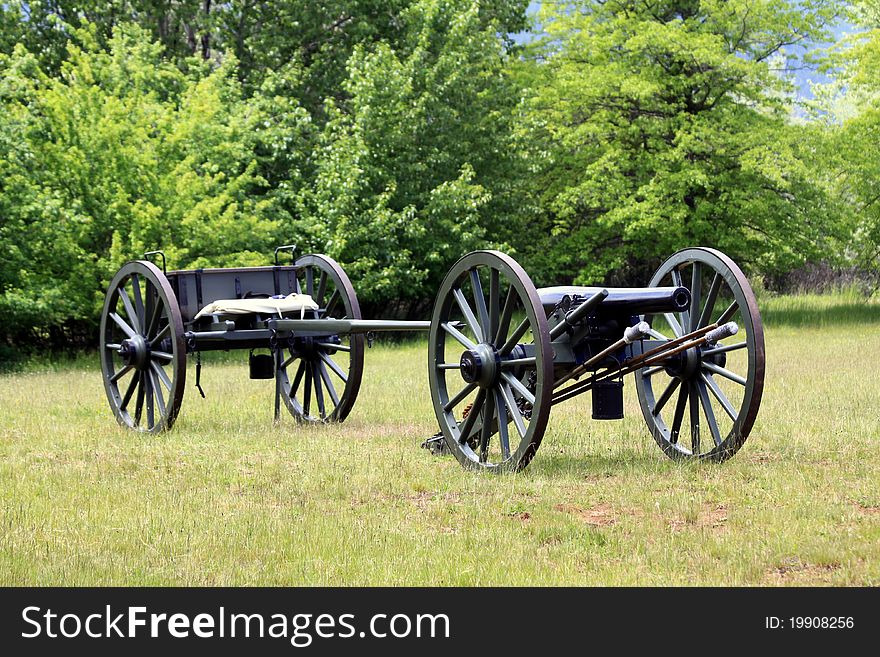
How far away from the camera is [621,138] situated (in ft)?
100

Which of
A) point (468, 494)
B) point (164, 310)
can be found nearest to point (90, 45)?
point (164, 310)

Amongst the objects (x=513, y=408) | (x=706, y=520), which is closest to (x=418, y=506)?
(x=513, y=408)

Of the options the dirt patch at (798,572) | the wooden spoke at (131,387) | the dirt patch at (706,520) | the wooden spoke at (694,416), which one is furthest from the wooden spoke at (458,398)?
the wooden spoke at (131,387)

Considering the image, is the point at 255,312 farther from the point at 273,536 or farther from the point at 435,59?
the point at 435,59

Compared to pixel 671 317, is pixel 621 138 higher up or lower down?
higher up

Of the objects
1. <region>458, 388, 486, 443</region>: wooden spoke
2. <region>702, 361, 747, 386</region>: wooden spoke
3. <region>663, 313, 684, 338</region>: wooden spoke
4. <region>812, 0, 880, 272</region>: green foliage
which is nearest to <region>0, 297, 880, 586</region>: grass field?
<region>458, 388, 486, 443</region>: wooden spoke

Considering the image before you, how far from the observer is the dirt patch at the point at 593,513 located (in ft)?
22.7

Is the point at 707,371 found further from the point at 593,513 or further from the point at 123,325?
the point at 123,325

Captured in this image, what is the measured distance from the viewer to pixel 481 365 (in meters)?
8.28

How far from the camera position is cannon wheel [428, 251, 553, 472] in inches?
303

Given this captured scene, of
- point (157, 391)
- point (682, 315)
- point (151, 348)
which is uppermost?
point (682, 315)

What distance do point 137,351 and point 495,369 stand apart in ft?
13.9

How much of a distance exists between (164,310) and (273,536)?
480 centimetres

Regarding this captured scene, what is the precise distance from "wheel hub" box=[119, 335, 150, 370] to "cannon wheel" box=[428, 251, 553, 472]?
3.25 m
